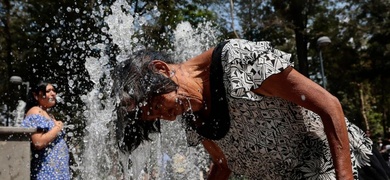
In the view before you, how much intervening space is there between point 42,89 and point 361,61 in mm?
22651

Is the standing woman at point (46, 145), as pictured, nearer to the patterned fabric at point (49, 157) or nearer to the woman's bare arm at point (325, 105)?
the patterned fabric at point (49, 157)

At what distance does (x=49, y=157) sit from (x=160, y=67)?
2.49 metres

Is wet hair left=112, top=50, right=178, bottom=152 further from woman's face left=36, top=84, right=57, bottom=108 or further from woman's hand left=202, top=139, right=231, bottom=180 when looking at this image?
woman's face left=36, top=84, right=57, bottom=108

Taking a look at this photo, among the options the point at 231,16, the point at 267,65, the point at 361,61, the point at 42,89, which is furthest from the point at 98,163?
the point at 361,61

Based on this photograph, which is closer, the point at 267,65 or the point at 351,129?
the point at 267,65

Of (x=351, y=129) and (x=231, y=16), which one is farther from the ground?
(x=231, y=16)

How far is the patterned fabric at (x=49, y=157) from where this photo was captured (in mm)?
4199

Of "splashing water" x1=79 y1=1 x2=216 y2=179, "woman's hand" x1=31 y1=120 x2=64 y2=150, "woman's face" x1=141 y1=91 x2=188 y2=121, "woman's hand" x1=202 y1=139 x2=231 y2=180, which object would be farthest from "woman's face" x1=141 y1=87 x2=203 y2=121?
"woman's hand" x1=31 y1=120 x2=64 y2=150

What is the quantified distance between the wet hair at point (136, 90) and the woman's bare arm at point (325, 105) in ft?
1.31

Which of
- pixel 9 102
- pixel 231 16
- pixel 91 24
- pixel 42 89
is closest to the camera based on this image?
pixel 42 89

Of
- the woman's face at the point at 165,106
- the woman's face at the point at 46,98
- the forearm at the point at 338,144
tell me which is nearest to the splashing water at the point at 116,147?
the woman's face at the point at 165,106

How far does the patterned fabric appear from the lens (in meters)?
4.20

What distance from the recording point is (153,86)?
2.01m

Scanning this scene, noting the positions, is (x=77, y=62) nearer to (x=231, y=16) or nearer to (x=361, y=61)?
(x=231, y=16)
